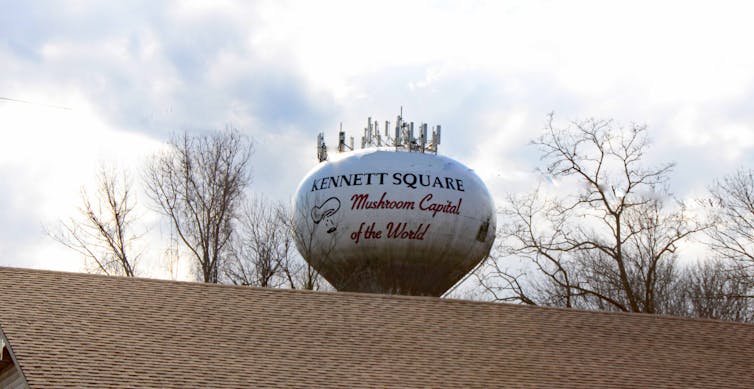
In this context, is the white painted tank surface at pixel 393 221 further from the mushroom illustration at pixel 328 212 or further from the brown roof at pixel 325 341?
the brown roof at pixel 325 341

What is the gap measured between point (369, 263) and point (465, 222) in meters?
2.53

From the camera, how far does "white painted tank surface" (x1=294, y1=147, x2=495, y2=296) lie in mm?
27828

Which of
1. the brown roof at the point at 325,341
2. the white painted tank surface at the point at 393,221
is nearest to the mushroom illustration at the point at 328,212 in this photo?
the white painted tank surface at the point at 393,221

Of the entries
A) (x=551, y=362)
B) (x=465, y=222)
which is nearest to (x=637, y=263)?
(x=465, y=222)

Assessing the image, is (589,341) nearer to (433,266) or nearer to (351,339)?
(351,339)

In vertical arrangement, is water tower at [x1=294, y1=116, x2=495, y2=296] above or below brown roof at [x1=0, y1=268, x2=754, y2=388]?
above

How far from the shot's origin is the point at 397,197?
27797 millimetres

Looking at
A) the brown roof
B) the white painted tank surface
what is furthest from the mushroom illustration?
the brown roof

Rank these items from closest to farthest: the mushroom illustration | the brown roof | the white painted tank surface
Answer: the brown roof
the white painted tank surface
the mushroom illustration

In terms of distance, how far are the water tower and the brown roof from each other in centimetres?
713

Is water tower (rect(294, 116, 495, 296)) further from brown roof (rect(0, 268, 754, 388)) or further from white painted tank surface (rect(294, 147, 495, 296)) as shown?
brown roof (rect(0, 268, 754, 388))

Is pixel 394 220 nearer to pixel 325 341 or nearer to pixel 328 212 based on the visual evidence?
pixel 328 212

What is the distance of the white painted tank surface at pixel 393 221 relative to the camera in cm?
2783

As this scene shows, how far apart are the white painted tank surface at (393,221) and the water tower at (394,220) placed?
24mm
